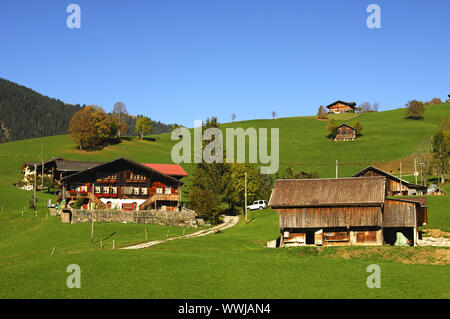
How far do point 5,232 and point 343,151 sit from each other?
99.4 metres

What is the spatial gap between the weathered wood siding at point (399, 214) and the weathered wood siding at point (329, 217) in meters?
1.50

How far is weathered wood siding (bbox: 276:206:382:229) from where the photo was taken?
1951 inches

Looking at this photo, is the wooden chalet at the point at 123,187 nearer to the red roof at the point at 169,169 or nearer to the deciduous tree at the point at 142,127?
the red roof at the point at 169,169

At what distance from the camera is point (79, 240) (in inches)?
2208

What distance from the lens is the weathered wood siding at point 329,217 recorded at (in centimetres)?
4956

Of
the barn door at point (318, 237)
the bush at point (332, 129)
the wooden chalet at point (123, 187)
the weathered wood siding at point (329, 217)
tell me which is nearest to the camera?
the weathered wood siding at point (329, 217)

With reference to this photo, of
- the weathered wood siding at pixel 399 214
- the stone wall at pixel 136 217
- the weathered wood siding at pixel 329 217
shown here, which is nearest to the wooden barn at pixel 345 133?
the stone wall at pixel 136 217

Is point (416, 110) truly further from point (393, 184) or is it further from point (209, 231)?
point (209, 231)

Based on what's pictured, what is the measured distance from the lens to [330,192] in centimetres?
5194

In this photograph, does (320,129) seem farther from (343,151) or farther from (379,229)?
(379,229)

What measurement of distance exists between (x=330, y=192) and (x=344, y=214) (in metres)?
2.74

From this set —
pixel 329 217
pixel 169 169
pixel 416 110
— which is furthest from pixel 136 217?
pixel 416 110

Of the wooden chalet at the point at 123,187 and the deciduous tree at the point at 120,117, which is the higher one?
the deciduous tree at the point at 120,117

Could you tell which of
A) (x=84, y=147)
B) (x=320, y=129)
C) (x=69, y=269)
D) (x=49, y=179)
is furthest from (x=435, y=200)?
(x=320, y=129)
